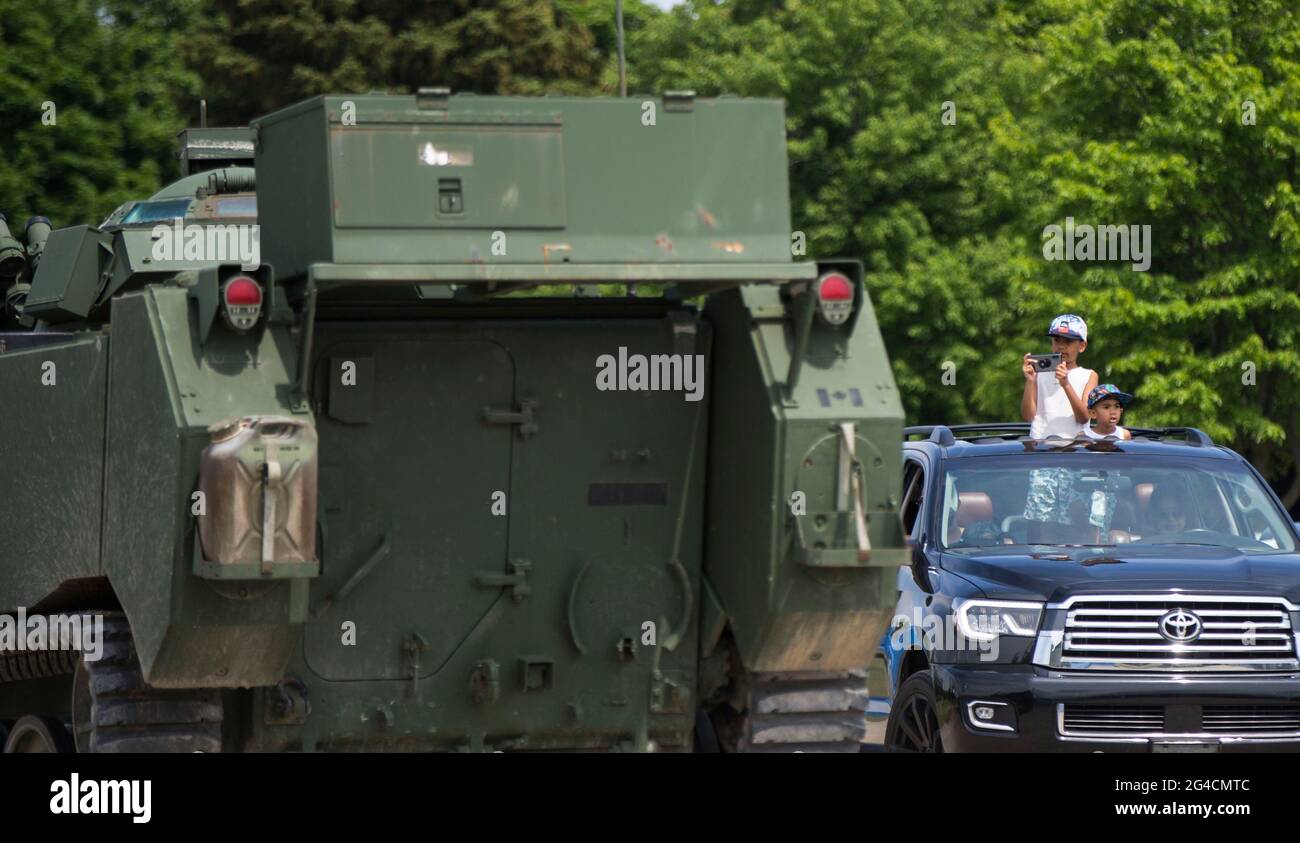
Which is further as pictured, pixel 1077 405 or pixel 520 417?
pixel 1077 405

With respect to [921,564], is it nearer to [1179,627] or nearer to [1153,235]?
[1179,627]

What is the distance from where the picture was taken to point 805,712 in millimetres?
8828

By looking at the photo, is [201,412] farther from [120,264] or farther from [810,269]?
[120,264]

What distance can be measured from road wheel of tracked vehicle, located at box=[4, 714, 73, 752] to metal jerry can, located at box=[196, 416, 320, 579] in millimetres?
2194

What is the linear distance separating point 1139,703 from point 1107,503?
1.57 m

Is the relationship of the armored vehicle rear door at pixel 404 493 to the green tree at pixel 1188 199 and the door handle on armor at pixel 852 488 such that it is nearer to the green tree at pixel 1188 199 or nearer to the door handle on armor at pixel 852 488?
the door handle on armor at pixel 852 488

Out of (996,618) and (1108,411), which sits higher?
(1108,411)

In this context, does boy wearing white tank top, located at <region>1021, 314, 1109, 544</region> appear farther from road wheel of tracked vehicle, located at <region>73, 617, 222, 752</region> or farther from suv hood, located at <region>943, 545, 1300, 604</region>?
road wheel of tracked vehicle, located at <region>73, 617, 222, 752</region>

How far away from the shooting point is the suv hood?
1012 centimetres

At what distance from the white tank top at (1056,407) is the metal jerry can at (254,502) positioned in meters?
5.54

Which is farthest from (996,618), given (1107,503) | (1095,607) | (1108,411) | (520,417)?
(520,417)

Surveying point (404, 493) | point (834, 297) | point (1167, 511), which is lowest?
point (1167, 511)
